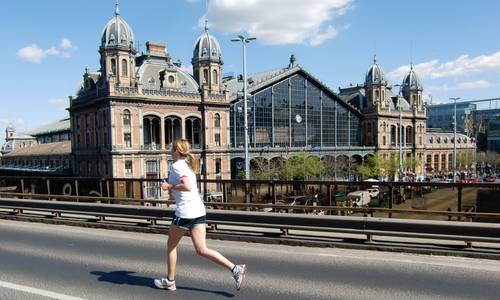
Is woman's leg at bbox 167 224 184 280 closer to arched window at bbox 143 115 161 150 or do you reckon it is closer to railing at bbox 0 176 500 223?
railing at bbox 0 176 500 223

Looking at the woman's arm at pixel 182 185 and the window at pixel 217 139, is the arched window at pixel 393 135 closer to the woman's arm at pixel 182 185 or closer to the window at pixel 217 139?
the window at pixel 217 139

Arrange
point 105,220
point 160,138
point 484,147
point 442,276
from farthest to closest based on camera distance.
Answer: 1. point 484,147
2. point 160,138
3. point 105,220
4. point 442,276

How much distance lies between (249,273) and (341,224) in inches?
106

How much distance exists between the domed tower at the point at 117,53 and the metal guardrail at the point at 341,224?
41.7 metres

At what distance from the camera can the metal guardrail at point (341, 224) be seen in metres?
7.98

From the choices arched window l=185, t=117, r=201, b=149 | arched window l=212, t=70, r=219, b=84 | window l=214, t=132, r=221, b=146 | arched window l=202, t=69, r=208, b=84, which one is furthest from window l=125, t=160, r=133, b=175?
arched window l=212, t=70, r=219, b=84

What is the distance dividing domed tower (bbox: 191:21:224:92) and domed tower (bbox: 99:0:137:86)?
9.33 m

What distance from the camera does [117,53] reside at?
51.0 meters

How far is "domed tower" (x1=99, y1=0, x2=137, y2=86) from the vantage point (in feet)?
167

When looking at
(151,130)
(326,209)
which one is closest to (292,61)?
(151,130)

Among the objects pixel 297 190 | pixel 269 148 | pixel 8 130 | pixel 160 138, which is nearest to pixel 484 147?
pixel 269 148

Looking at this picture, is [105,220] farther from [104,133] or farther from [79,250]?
[104,133]

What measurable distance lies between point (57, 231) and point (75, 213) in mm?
1217

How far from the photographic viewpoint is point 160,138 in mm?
55500
